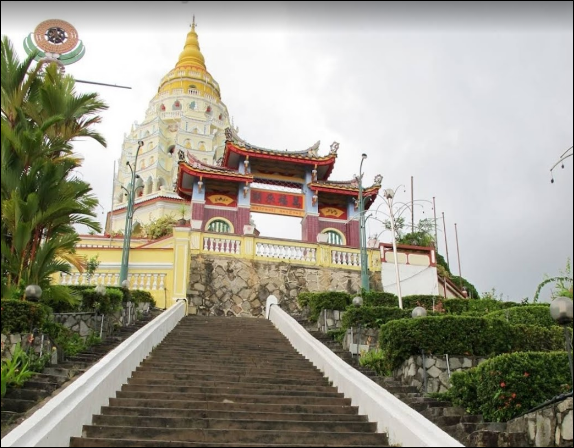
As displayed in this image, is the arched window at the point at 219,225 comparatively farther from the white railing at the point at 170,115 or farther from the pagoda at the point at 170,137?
the white railing at the point at 170,115

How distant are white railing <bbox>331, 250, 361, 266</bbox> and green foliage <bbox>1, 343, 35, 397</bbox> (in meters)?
16.2

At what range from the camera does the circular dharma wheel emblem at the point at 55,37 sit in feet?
111

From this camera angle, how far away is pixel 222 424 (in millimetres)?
7449

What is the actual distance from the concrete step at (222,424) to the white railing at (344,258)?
17.0m

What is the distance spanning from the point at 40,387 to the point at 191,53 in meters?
52.5

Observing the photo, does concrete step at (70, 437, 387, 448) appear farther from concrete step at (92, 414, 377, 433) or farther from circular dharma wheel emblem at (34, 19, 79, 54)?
circular dharma wheel emblem at (34, 19, 79, 54)

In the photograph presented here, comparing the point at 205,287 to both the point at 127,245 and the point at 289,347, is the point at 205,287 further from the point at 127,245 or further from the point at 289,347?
the point at 289,347

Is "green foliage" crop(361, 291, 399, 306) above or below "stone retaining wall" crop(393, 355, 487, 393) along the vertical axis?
above

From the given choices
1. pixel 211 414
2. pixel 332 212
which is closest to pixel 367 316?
pixel 211 414

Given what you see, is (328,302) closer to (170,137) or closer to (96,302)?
(96,302)

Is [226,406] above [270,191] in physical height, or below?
below

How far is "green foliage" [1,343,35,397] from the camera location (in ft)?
26.6

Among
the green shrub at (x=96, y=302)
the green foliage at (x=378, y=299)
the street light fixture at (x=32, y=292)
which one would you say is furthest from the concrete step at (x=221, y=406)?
the green foliage at (x=378, y=299)

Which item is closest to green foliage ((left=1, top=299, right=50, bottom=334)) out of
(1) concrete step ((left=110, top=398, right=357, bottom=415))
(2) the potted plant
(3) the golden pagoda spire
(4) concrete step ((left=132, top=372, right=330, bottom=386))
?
(4) concrete step ((left=132, top=372, right=330, bottom=386))
